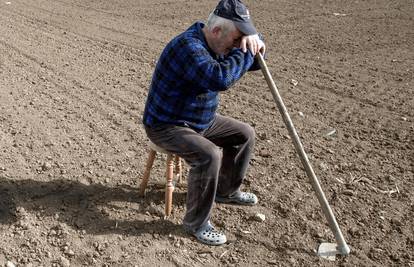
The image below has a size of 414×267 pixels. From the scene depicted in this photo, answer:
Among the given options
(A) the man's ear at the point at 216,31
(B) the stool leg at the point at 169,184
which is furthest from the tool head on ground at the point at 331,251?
(A) the man's ear at the point at 216,31

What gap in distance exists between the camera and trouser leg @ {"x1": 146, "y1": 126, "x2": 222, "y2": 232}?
12.0 ft

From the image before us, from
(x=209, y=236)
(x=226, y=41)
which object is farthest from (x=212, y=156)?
(x=226, y=41)

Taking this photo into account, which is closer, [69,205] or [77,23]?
[69,205]

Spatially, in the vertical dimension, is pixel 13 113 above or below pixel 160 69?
below

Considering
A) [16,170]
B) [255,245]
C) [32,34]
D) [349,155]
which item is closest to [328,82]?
[349,155]

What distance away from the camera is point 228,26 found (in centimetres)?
350

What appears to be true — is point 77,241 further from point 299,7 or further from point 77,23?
point 299,7

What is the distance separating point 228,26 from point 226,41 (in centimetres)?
11

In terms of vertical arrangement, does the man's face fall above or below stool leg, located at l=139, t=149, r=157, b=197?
above

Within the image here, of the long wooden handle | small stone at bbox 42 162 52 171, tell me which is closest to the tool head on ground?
the long wooden handle

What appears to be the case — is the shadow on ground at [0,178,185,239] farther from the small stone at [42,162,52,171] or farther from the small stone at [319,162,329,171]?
the small stone at [319,162,329,171]

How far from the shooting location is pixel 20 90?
6.38 m

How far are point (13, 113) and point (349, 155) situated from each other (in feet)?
11.5

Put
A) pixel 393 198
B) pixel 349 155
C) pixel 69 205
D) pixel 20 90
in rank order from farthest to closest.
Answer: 1. pixel 20 90
2. pixel 349 155
3. pixel 393 198
4. pixel 69 205
